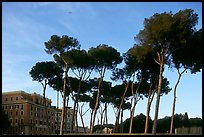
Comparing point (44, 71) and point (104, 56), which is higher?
point (104, 56)

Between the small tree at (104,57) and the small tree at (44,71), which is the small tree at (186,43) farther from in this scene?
the small tree at (44,71)

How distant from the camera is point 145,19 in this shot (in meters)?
25.7

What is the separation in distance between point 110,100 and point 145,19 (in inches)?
957

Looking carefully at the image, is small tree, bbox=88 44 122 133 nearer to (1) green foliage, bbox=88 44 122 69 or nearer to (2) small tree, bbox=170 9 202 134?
(1) green foliage, bbox=88 44 122 69

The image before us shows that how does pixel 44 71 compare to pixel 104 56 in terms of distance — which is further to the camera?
pixel 44 71

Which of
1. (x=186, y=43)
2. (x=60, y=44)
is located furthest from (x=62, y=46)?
(x=186, y=43)

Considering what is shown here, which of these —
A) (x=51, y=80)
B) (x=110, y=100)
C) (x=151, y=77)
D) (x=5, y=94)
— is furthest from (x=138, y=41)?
(x=5, y=94)

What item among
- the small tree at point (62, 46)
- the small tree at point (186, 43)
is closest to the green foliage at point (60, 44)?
the small tree at point (62, 46)

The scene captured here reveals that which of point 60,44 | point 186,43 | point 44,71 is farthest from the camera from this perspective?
point 44,71

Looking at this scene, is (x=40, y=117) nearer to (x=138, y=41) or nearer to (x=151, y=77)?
(x=151, y=77)

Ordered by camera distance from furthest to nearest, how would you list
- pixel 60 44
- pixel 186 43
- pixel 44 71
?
1. pixel 44 71
2. pixel 60 44
3. pixel 186 43

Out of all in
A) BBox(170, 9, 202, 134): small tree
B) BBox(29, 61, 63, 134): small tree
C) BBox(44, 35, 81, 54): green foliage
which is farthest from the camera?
BBox(29, 61, 63, 134): small tree

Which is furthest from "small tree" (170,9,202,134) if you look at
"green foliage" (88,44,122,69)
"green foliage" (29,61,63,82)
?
"green foliage" (29,61,63,82)

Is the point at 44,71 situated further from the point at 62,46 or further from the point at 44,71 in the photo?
the point at 62,46
